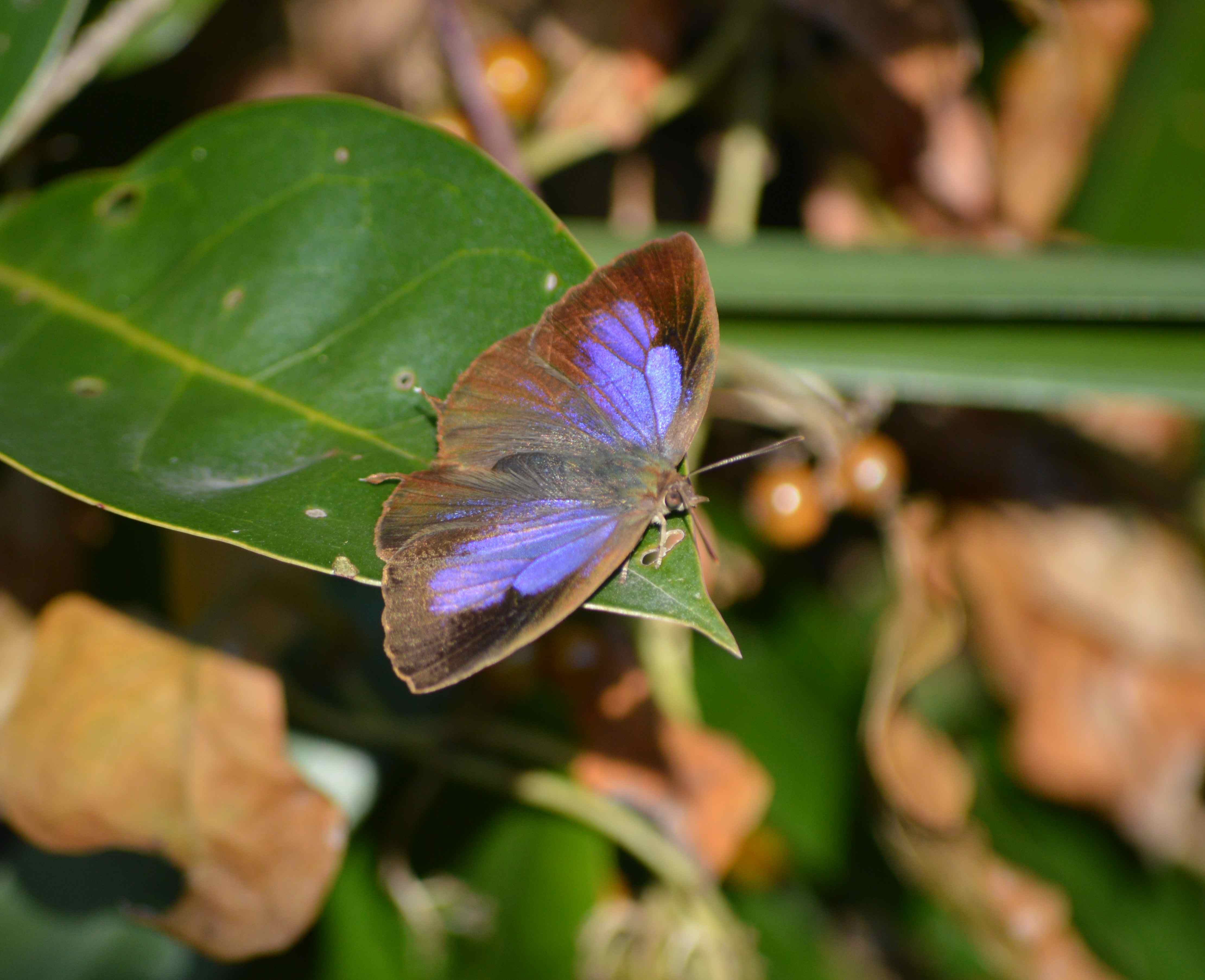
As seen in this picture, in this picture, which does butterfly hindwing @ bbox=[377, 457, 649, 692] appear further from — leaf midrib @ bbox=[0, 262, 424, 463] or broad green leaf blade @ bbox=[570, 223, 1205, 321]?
broad green leaf blade @ bbox=[570, 223, 1205, 321]

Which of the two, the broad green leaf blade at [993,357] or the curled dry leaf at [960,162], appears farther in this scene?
the curled dry leaf at [960,162]

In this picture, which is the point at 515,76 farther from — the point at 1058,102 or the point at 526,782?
the point at 526,782

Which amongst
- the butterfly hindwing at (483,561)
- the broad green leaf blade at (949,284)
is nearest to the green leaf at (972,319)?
the broad green leaf blade at (949,284)

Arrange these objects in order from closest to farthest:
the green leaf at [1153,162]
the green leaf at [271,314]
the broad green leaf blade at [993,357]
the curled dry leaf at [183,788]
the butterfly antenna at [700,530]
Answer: the green leaf at [271,314] → the butterfly antenna at [700,530] → the curled dry leaf at [183,788] → the broad green leaf blade at [993,357] → the green leaf at [1153,162]

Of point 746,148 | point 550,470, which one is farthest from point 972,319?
point 550,470

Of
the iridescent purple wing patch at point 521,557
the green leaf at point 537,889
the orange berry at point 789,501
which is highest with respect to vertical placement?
the iridescent purple wing patch at point 521,557

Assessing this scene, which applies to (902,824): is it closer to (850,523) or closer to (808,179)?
(850,523)

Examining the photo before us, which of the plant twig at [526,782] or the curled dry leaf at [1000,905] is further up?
the plant twig at [526,782]

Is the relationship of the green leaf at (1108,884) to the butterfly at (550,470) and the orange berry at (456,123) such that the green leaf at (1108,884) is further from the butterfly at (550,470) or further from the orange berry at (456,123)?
the orange berry at (456,123)

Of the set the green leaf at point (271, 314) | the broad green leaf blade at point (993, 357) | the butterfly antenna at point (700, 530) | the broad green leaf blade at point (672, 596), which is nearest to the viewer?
the broad green leaf blade at point (672, 596)
